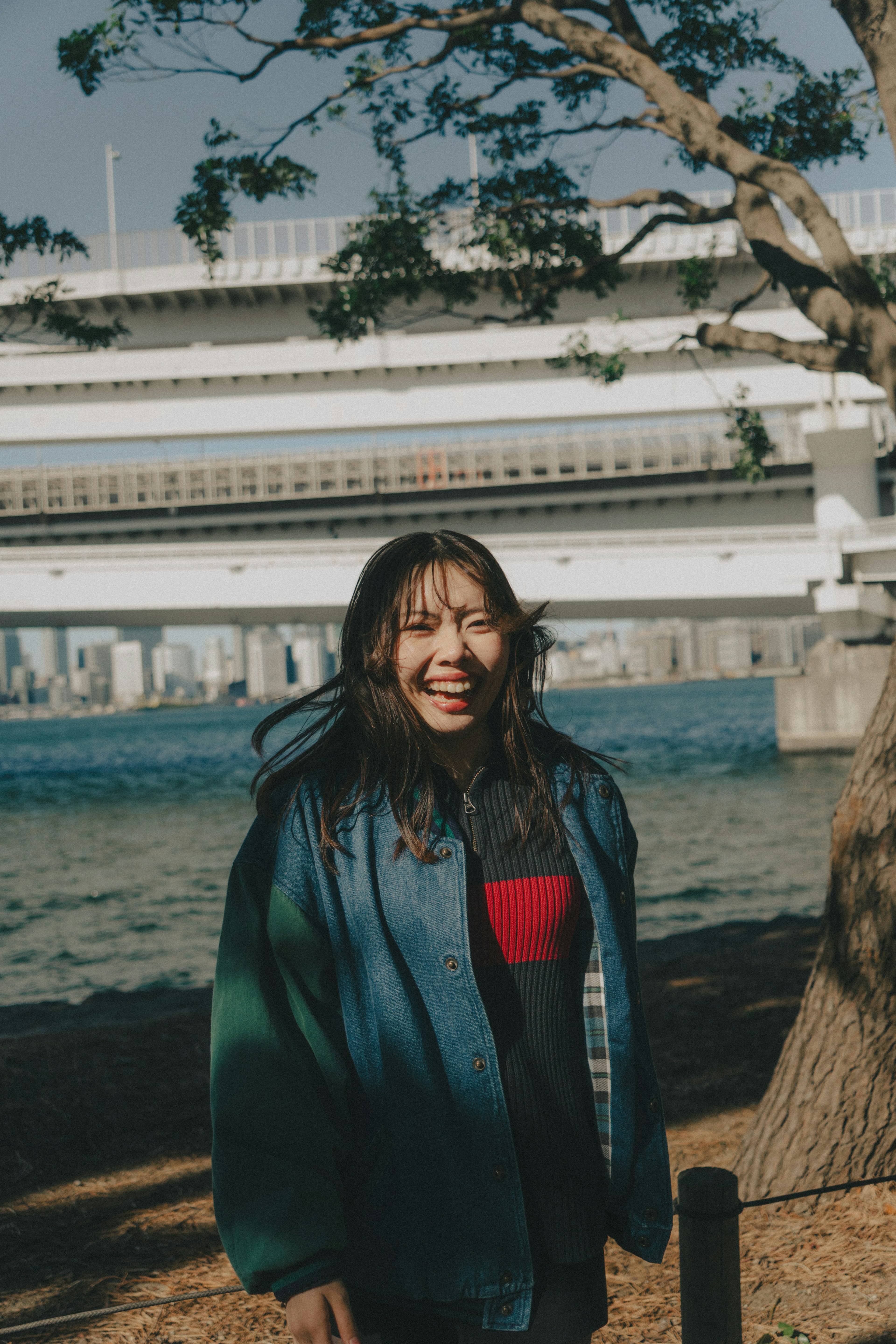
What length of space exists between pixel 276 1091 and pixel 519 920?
47 centimetres

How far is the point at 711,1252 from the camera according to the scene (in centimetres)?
195

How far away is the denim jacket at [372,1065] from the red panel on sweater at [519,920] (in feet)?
0.26

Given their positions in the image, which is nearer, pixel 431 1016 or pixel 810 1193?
pixel 431 1016

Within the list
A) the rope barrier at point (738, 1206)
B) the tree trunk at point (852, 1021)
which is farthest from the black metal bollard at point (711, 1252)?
the tree trunk at point (852, 1021)

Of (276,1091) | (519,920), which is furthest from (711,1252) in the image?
(276,1091)

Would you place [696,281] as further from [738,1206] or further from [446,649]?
[738,1206]

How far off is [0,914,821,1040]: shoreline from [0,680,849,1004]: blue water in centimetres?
172

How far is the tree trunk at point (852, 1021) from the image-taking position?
11.2ft

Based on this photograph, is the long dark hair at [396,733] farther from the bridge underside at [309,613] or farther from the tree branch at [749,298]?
the bridge underside at [309,613]

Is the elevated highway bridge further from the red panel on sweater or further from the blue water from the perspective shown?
the red panel on sweater

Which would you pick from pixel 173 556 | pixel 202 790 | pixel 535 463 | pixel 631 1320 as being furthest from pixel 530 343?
pixel 631 1320

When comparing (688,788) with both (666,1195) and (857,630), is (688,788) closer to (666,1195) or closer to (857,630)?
(857,630)

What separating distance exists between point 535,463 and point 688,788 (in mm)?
13183

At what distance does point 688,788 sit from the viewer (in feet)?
90.1
